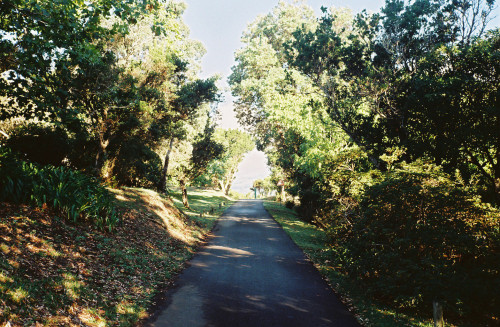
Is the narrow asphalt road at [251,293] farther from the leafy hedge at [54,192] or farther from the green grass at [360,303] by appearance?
the leafy hedge at [54,192]

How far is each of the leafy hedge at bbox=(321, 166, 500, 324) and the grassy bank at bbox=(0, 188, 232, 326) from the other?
5343mm

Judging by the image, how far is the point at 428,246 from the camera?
569 centimetres

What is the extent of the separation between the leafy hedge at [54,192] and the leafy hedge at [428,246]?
321 inches

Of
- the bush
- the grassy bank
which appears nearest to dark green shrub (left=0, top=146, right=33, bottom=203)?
the grassy bank

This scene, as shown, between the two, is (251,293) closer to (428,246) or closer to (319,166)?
(428,246)

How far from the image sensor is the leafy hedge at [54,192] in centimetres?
795

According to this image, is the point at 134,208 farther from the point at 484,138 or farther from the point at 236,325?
the point at 484,138

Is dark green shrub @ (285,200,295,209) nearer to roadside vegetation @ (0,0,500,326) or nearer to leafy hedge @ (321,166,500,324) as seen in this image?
roadside vegetation @ (0,0,500,326)

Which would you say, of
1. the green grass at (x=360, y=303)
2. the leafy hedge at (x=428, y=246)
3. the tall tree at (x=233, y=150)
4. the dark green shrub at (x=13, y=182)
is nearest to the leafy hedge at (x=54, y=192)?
the dark green shrub at (x=13, y=182)

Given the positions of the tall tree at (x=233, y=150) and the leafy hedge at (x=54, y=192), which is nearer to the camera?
the leafy hedge at (x=54, y=192)

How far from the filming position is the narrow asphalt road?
607 centimetres

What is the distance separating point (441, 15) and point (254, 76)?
22572mm

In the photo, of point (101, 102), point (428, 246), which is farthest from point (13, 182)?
point (428, 246)

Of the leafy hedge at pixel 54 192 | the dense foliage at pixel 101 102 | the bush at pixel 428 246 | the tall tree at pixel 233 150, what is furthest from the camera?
the tall tree at pixel 233 150
